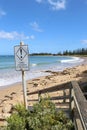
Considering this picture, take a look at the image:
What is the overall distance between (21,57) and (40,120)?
232 centimetres

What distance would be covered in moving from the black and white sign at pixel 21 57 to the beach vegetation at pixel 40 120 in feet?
5.72

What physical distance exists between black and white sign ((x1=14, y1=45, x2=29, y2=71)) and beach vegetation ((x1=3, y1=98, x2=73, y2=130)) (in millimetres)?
1745

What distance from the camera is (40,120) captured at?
12.8 feet

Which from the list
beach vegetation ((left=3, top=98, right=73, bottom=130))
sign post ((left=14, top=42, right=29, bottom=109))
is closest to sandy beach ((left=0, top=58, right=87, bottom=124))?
sign post ((left=14, top=42, right=29, bottom=109))

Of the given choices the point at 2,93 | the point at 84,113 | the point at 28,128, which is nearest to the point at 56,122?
the point at 28,128

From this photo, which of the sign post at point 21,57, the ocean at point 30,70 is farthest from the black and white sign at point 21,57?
the ocean at point 30,70

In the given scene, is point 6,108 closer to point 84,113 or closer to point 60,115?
point 60,115

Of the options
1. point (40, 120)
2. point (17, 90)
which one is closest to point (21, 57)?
point (40, 120)

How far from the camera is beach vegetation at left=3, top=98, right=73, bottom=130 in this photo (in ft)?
12.7

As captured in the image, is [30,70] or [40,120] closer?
[40,120]

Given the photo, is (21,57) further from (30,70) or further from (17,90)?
(30,70)

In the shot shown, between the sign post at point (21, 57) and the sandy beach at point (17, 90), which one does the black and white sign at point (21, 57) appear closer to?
the sign post at point (21, 57)

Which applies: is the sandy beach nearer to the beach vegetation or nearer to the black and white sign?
the black and white sign

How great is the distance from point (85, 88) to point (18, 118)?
2018 mm
